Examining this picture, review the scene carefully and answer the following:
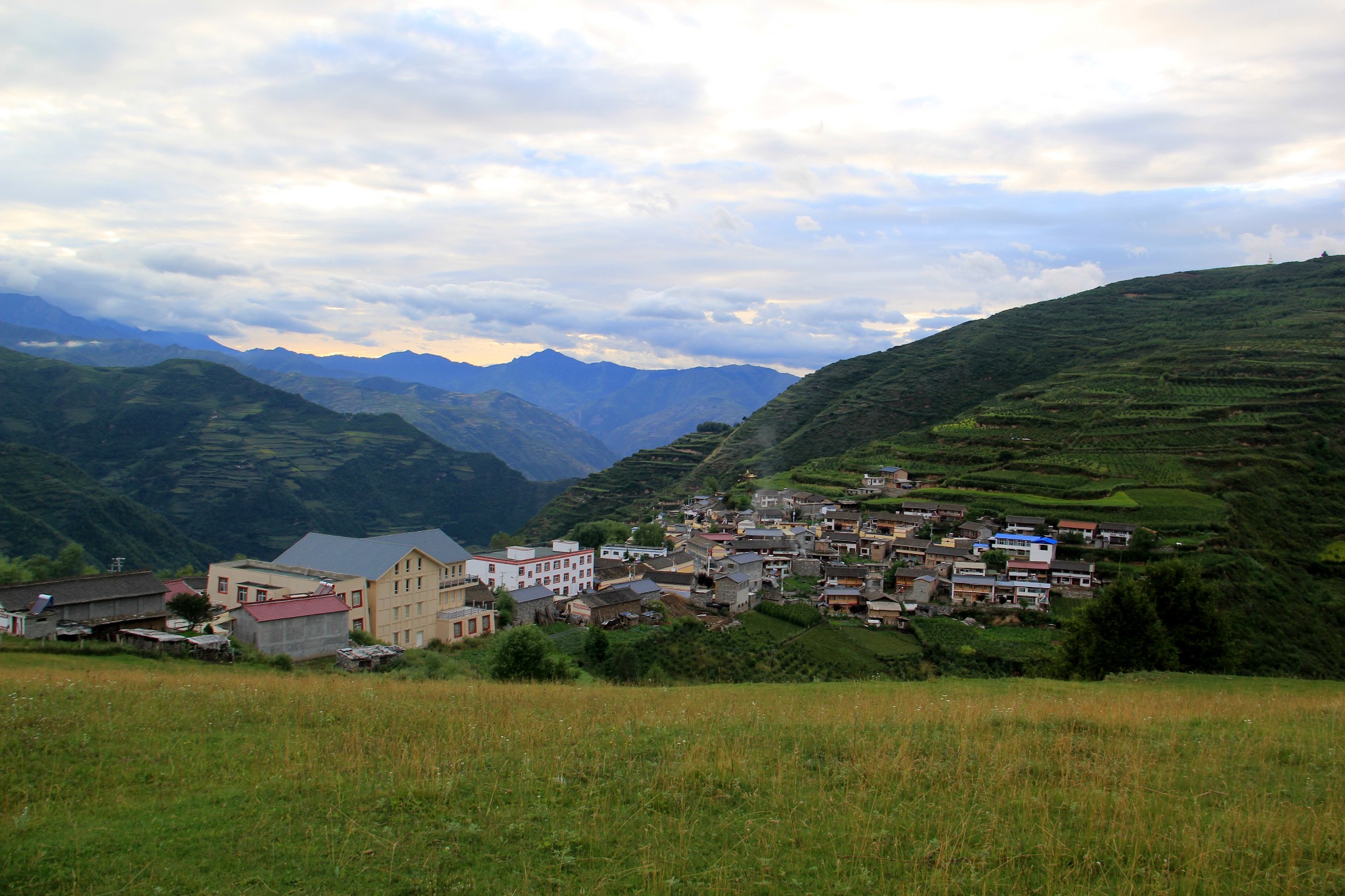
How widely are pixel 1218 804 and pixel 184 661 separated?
22856mm

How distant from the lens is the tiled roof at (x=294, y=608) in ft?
79.8

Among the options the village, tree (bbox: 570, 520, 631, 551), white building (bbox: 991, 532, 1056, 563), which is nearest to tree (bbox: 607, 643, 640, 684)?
the village

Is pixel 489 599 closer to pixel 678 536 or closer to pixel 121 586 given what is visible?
pixel 121 586

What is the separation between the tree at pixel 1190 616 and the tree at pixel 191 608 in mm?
33178

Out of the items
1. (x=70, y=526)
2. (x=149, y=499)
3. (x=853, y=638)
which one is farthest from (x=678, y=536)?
(x=149, y=499)

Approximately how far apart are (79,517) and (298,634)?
104525mm

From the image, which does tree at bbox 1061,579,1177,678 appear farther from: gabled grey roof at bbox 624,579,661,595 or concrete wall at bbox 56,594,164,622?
concrete wall at bbox 56,594,164,622

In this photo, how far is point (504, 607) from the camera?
138 ft

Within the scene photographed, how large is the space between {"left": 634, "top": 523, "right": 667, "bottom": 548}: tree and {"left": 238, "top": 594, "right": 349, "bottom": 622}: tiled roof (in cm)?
4448

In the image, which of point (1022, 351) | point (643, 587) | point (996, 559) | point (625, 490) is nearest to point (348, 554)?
point (643, 587)

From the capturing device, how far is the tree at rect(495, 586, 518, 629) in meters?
40.7

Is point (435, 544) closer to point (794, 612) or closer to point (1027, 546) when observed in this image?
point (794, 612)

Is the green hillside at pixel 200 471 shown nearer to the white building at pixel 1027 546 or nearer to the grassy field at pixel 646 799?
the white building at pixel 1027 546

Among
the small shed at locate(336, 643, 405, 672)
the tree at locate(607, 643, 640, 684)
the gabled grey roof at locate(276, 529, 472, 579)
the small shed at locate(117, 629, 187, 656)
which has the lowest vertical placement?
the tree at locate(607, 643, 640, 684)
